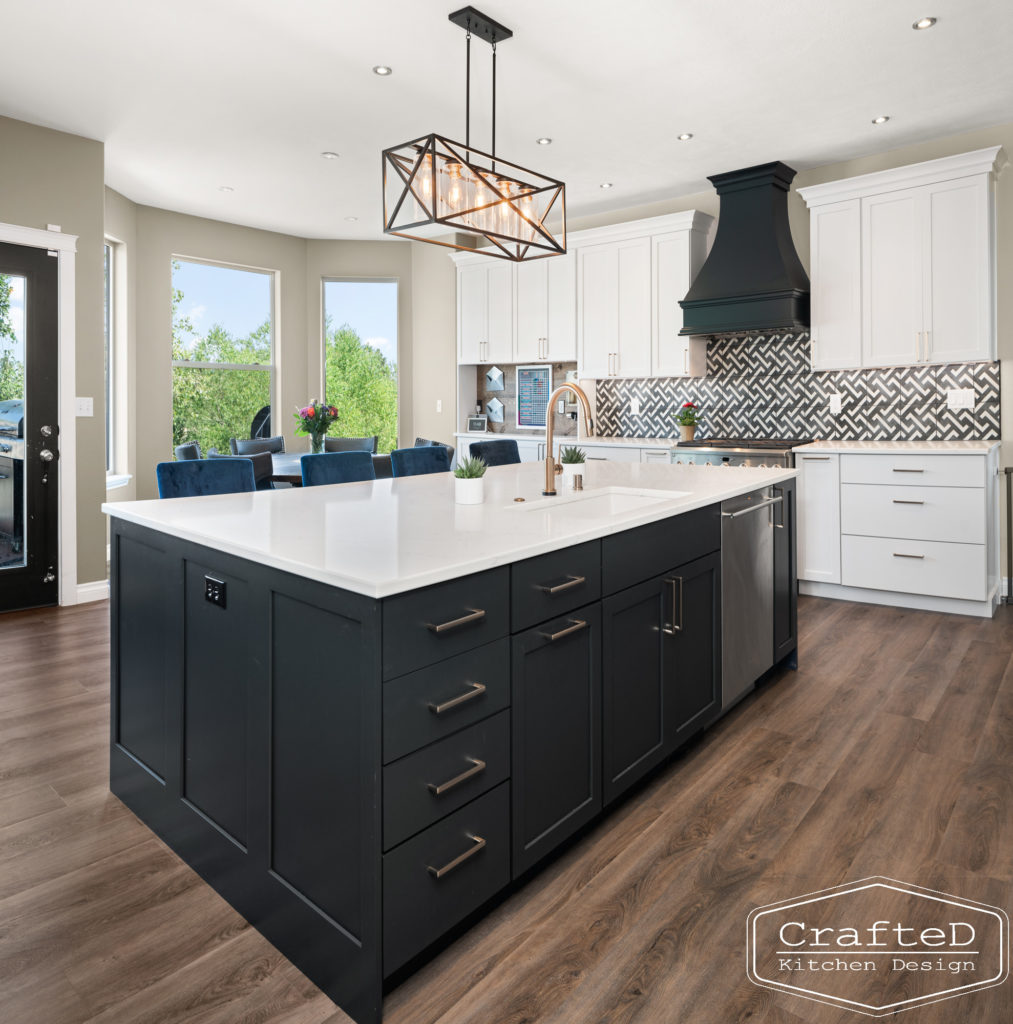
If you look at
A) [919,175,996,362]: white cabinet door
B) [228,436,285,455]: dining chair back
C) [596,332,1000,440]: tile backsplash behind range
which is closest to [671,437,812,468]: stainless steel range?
[596,332,1000,440]: tile backsplash behind range

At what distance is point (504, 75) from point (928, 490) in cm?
324

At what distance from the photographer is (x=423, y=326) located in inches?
297

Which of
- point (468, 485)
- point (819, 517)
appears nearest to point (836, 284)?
point (819, 517)

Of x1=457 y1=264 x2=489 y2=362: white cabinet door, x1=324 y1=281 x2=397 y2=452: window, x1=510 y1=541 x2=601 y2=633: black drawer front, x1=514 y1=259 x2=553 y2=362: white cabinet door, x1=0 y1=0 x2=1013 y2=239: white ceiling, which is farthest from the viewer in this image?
x1=324 y1=281 x2=397 y2=452: window

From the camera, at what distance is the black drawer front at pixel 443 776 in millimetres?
1437

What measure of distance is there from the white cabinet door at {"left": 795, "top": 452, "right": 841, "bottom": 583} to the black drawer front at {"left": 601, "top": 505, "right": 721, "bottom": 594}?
241cm

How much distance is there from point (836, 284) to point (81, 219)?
478cm

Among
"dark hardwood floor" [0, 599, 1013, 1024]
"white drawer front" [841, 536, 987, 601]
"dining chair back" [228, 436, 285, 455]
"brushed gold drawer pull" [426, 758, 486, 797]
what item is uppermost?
"dining chair back" [228, 436, 285, 455]

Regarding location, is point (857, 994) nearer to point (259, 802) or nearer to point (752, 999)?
point (752, 999)

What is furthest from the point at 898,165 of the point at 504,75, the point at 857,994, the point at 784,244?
the point at 857,994

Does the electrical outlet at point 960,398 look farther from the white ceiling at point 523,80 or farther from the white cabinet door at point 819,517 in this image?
the white ceiling at point 523,80

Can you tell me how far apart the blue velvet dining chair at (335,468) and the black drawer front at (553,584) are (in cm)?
165

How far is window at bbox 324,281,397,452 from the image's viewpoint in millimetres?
7691

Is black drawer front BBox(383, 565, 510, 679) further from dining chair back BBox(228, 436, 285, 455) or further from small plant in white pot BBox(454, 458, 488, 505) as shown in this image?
dining chair back BBox(228, 436, 285, 455)
